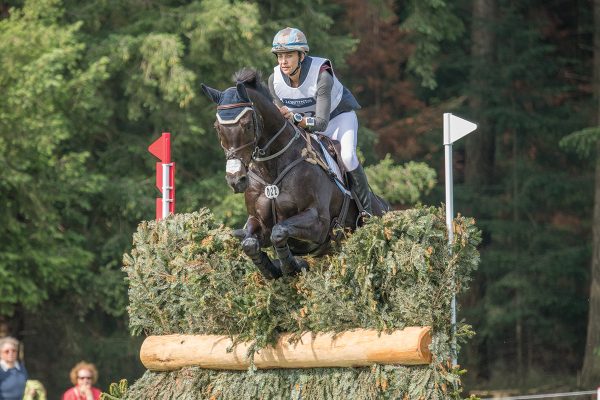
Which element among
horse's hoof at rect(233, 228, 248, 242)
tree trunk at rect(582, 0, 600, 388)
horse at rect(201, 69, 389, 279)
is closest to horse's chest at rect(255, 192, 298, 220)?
horse at rect(201, 69, 389, 279)

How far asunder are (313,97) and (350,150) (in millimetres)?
498

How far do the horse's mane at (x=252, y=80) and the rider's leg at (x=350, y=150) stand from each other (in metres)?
0.92

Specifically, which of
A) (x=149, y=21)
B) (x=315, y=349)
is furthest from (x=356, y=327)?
(x=149, y=21)

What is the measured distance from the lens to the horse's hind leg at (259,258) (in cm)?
887

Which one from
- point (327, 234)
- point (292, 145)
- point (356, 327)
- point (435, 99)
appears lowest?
point (356, 327)

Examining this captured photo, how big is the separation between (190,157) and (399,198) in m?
3.34

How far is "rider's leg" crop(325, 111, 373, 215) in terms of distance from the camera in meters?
9.75

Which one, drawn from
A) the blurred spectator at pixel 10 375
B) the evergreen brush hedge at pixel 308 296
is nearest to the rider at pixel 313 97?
the evergreen brush hedge at pixel 308 296

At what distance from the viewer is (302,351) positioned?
9188 mm

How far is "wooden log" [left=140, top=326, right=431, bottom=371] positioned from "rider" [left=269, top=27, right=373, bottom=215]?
1.28 metres

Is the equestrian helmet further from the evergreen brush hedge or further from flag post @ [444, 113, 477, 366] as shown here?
the evergreen brush hedge

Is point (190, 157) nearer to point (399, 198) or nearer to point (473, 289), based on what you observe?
point (399, 198)

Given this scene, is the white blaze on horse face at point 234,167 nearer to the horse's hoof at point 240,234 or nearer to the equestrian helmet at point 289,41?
the horse's hoof at point 240,234

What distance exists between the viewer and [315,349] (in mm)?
9094
